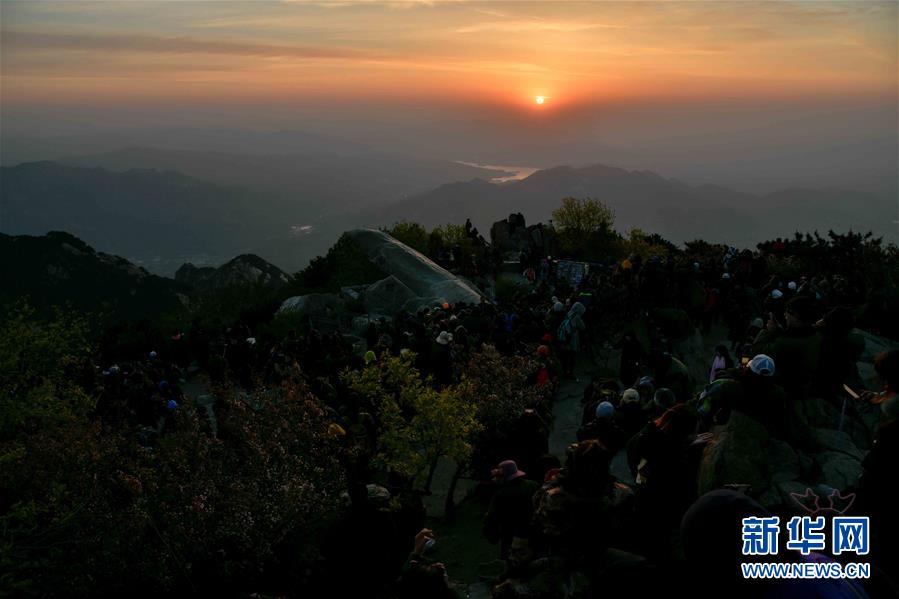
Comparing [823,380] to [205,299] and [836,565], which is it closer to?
[836,565]

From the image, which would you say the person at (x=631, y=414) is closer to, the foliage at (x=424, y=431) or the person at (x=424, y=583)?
the foliage at (x=424, y=431)

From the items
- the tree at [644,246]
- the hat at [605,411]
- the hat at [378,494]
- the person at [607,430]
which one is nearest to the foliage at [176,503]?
the hat at [378,494]

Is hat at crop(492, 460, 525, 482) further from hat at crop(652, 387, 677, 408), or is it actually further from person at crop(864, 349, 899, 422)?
person at crop(864, 349, 899, 422)

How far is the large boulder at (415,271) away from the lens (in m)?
28.9

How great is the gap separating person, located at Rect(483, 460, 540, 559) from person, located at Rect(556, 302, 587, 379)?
1005 cm

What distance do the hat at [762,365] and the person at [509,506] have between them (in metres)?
3.44

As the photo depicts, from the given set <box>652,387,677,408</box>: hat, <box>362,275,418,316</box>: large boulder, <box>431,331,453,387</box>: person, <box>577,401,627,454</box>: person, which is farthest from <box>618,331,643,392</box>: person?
<box>362,275,418,316</box>: large boulder

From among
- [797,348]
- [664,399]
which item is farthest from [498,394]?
[797,348]

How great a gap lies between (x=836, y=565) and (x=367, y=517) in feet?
20.8

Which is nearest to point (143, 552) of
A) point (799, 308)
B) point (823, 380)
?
point (799, 308)

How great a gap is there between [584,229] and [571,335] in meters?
26.5

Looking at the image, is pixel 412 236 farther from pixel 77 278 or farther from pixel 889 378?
pixel 77 278

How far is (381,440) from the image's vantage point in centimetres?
1147

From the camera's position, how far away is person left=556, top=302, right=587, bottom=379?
17.4 meters
